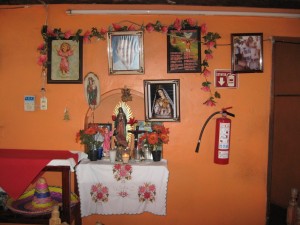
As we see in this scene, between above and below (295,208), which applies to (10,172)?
above

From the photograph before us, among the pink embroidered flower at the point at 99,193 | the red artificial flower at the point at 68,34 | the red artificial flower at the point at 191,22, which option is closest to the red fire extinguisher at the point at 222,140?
the red artificial flower at the point at 191,22

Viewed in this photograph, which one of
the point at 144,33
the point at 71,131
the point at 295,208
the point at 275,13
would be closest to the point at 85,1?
the point at 144,33

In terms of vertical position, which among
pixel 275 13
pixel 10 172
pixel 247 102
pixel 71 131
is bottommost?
pixel 10 172

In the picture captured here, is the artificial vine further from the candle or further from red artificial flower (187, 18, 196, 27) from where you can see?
the candle

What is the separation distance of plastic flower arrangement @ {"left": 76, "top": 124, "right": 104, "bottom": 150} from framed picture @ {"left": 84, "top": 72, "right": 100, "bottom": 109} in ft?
1.16

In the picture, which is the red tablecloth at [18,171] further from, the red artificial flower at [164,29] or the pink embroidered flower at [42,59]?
the red artificial flower at [164,29]

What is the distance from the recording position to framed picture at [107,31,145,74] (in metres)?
3.41

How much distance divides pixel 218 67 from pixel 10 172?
108 inches

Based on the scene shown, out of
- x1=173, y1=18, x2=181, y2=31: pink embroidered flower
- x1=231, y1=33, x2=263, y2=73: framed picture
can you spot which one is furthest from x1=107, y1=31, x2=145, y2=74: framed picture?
x1=231, y1=33, x2=263, y2=73: framed picture

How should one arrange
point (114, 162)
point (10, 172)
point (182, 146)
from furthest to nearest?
1. point (182, 146)
2. point (114, 162)
3. point (10, 172)

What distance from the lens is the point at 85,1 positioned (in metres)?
3.34

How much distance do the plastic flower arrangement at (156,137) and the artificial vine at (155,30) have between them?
668mm

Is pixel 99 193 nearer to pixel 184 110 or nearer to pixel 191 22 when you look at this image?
pixel 184 110

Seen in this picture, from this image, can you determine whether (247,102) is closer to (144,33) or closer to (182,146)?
(182,146)
